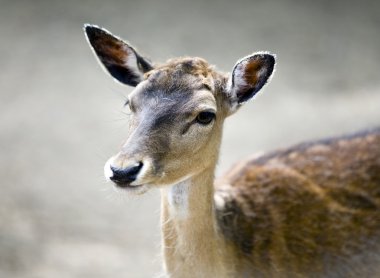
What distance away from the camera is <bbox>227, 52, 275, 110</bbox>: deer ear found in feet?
20.5

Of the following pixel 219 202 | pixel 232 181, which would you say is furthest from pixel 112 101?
pixel 219 202

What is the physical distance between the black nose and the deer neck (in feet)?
2.69

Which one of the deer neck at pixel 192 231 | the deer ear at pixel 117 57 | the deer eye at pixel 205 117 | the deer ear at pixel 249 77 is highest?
the deer ear at pixel 117 57

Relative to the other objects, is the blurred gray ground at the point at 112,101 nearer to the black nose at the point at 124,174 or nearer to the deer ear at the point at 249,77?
the deer ear at the point at 249,77

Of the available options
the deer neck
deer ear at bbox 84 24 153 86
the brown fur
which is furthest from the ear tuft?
the brown fur

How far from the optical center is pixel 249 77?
635 cm

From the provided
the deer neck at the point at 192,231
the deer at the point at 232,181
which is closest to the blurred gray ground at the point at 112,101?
the deer at the point at 232,181

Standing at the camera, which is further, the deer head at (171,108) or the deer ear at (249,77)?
the deer ear at (249,77)

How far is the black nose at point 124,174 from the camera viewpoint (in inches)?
212

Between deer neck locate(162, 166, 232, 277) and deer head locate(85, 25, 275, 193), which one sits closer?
deer head locate(85, 25, 275, 193)

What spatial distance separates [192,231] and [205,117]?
945 millimetres

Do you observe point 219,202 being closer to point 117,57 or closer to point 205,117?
point 205,117

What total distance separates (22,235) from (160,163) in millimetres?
4556

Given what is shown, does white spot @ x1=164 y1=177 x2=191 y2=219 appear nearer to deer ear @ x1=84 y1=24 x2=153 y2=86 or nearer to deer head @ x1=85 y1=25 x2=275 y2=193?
deer head @ x1=85 y1=25 x2=275 y2=193
